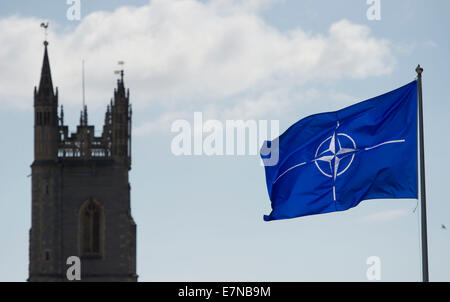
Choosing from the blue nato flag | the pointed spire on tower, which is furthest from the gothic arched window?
the blue nato flag

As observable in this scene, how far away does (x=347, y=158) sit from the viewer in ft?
84.3

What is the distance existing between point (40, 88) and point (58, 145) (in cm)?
468

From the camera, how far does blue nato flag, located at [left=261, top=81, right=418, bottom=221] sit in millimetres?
25031

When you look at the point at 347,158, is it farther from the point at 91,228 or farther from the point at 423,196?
the point at 91,228

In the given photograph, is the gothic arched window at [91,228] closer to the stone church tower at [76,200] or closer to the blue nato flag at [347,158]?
the stone church tower at [76,200]

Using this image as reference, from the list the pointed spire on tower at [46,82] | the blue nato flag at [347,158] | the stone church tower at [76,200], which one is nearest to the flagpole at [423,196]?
the blue nato flag at [347,158]

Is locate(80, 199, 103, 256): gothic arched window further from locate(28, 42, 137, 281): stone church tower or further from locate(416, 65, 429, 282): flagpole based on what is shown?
locate(416, 65, 429, 282): flagpole

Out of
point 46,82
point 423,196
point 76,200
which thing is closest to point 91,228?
point 76,200

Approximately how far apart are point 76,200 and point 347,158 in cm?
7068

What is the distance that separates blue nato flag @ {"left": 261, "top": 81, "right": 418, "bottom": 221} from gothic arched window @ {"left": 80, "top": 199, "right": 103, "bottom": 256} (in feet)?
226
